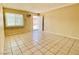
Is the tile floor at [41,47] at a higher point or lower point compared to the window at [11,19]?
lower

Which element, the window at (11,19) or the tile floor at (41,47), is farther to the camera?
the window at (11,19)

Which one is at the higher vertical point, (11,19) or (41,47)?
(11,19)

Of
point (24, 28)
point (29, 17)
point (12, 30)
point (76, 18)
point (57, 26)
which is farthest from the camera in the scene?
point (29, 17)

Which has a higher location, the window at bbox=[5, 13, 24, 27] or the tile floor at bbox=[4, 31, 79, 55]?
the window at bbox=[5, 13, 24, 27]

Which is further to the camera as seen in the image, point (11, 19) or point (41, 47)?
point (11, 19)

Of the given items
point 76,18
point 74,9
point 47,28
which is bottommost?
point 47,28

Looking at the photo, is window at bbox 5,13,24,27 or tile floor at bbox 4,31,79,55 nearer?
tile floor at bbox 4,31,79,55

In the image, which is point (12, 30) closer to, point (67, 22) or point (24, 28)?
point (24, 28)
